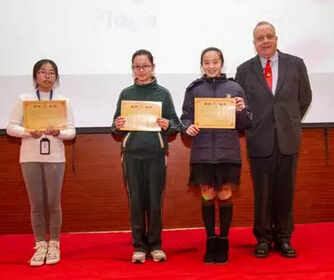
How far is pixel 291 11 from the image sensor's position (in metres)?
3.58

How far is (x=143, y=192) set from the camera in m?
2.83

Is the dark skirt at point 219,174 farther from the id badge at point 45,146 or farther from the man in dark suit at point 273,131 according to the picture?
the id badge at point 45,146

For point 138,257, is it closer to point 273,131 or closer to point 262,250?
point 262,250

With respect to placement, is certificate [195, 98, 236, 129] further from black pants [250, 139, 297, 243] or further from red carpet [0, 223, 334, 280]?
red carpet [0, 223, 334, 280]

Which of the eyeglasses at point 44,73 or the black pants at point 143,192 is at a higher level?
the eyeglasses at point 44,73

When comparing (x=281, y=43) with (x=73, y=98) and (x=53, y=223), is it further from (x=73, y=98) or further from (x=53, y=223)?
(x=53, y=223)

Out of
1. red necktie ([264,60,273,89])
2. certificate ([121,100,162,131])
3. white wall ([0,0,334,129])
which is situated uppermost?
white wall ([0,0,334,129])

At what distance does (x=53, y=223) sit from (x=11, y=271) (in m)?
0.40

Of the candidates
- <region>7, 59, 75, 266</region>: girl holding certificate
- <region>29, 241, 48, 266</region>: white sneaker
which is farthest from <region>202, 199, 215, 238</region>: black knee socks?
<region>29, 241, 48, 266</region>: white sneaker

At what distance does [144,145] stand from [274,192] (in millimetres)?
975

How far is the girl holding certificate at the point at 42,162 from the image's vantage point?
9.11 feet

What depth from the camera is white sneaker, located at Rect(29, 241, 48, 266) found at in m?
2.73

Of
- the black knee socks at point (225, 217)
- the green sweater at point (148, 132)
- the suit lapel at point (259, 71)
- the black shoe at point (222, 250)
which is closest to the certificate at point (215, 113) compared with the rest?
the green sweater at point (148, 132)

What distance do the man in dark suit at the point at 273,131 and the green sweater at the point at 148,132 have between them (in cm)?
56
